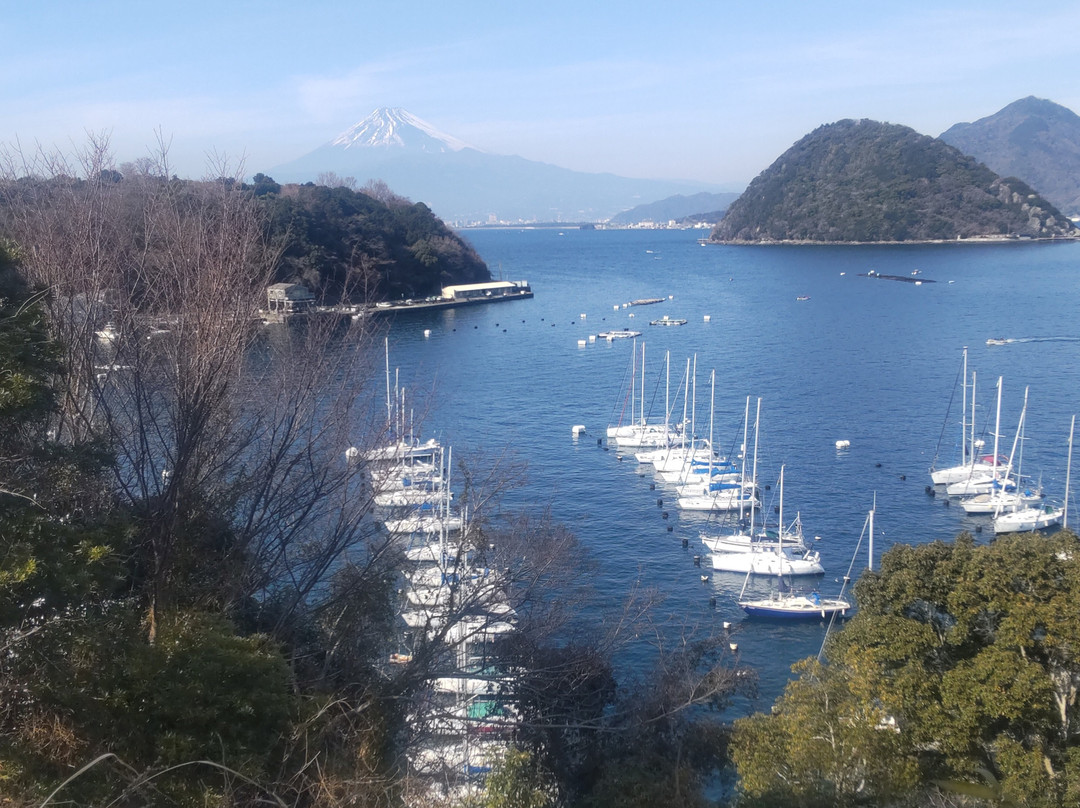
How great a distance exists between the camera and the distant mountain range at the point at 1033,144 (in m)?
93.4

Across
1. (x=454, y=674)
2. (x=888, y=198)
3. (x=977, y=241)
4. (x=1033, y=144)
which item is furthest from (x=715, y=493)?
(x=1033, y=144)

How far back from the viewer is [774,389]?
53.9 ft

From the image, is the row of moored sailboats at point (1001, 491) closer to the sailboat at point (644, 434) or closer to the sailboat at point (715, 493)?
the sailboat at point (715, 493)

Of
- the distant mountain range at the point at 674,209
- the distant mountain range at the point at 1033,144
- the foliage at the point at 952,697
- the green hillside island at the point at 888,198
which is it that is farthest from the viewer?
the distant mountain range at the point at 674,209

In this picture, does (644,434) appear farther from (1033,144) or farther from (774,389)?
(1033,144)

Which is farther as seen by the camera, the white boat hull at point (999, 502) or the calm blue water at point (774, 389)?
the white boat hull at point (999, 502)

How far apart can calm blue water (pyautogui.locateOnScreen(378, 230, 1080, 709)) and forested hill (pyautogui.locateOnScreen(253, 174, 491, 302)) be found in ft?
7.08

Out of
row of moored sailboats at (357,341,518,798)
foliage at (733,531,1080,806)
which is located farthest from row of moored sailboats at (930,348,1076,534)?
row of moored sailboats at (357,341,518,798)

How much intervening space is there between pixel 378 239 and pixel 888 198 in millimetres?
33811

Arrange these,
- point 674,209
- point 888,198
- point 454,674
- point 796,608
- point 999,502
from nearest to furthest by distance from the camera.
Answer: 1. point 454,674
2. point 796,608
3. point 999,502
4. point 888,198
5. point 674,209

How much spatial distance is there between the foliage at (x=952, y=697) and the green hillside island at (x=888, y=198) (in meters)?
48.5

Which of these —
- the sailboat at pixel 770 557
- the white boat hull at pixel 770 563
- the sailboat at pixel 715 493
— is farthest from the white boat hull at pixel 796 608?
the sailboat at pixel 715 493

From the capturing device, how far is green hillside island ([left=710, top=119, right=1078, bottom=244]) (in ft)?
156

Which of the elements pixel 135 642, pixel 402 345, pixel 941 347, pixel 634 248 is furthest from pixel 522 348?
pixel 634 248
